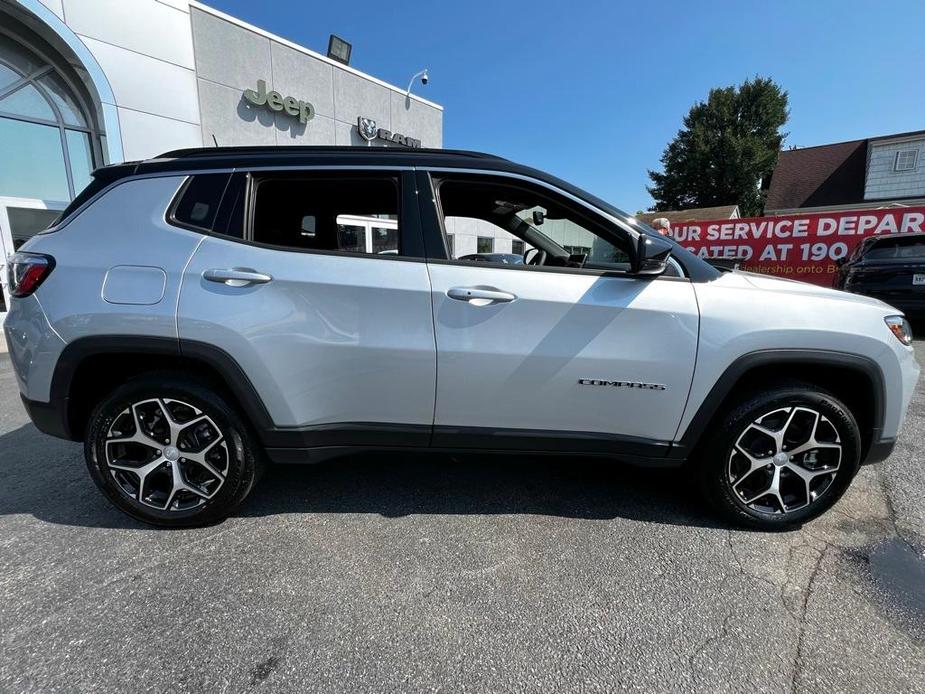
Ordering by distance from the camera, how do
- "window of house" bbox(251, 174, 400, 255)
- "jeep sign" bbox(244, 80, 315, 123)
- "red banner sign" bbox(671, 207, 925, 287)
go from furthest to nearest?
"red banner sign" bbox(671, 207, 925, 287)
"jeep sign" bbox(244, 80, 315, 123)
"window of house" bbox(251, 174, 400, 255)

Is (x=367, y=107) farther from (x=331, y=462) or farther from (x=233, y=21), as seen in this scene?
(x=331, y=462)

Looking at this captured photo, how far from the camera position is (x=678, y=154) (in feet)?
130

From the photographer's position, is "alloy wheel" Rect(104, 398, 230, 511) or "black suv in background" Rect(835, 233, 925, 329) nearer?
"alloy wheel" Rect(104, 398, 230, 511)

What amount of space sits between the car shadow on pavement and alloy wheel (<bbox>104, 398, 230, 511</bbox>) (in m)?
0.27

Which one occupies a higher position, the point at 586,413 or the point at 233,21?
the point at 233,21

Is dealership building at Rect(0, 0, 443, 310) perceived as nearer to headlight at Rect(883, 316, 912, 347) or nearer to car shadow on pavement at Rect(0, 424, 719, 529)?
car shadow on pavement at Rect(0, 424, 719, 529)

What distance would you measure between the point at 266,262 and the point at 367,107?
532 inches

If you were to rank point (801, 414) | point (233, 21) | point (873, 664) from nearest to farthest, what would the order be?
point (873, 664) < point (801, 414) < point (233, 21)

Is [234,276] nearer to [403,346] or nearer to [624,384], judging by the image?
[403,346]

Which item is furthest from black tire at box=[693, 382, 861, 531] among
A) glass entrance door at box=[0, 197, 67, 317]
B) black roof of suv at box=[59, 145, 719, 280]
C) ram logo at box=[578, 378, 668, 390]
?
glass entrance door at box=[0, 197, 67, 317]

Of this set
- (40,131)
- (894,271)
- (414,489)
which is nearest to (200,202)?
(414,489)

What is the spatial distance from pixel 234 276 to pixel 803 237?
14.4m

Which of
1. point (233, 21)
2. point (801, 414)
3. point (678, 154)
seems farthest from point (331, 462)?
point (678, 154)

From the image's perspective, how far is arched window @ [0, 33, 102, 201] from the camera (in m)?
8.05
